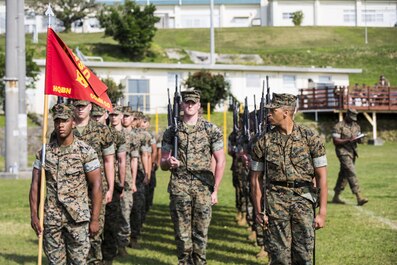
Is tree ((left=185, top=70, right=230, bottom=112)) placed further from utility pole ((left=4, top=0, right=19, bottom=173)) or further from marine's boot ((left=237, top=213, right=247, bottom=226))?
marine's boot ((left=237, top=213, right=247, bottom=226))

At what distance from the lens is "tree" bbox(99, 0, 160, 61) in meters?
57.4

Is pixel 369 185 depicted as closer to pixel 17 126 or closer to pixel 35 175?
pixel 17 126

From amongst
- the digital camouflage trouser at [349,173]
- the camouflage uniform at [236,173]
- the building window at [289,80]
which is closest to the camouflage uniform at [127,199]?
the camouflage uniform at [236,173]

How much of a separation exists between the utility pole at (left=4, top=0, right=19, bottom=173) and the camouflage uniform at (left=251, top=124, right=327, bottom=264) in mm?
17205

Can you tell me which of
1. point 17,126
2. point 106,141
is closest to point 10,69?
point 17,126

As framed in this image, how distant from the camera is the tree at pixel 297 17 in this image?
80850 mm

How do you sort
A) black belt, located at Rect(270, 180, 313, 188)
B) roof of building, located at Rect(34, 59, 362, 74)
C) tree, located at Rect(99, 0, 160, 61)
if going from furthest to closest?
tree, located at Rect(99, 0, 160, 61), roof of building, located at Rect(34, 59, 362, 74), black belt, located at Rect(270, 180, 313, 188)

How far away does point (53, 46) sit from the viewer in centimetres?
881

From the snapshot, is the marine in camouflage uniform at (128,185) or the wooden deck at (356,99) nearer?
the marine in camouflage uniform at (128,185)

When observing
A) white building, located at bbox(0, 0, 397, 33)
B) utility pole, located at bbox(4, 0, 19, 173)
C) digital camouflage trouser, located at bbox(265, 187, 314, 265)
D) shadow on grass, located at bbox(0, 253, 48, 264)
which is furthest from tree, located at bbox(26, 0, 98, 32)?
digital camouflage trouser, located at bbox(265, 187, 314, 265)

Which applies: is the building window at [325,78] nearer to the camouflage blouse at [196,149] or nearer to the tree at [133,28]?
the tree at [133,28]

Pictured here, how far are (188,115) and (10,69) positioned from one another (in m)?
15.6

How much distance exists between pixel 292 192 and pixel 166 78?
1444 inches

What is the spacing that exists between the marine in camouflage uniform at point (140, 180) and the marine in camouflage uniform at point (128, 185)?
168mm
